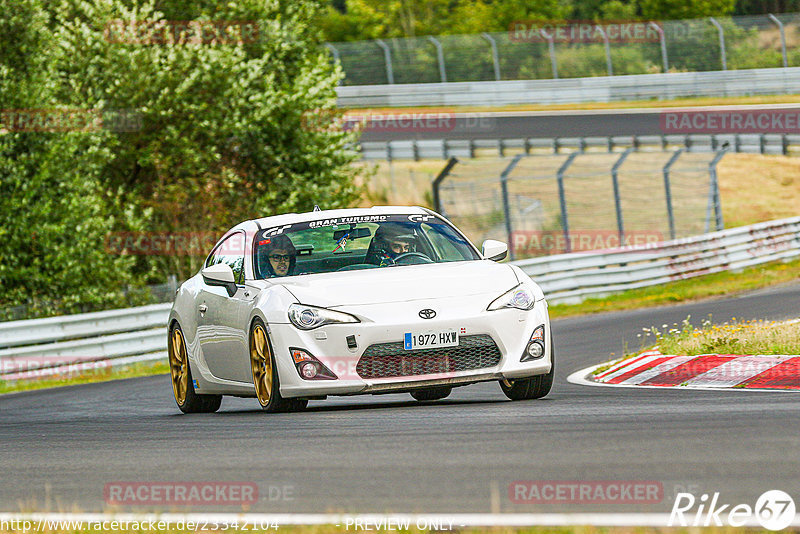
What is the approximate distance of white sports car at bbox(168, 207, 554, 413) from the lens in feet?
28.3

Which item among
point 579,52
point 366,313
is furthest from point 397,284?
point 579,52

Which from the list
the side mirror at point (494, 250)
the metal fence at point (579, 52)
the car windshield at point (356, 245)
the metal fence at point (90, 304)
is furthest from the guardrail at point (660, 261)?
the metal fence at point (579, 52)

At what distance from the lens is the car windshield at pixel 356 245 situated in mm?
9750

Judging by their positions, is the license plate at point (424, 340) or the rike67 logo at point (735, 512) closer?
the rike67 logo at point (735, 512)

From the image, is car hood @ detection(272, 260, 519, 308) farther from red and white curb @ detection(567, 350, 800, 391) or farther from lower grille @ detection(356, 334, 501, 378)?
red and white curb @ detection(567, 350, 800, 391)

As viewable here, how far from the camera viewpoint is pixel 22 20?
80.1 ft

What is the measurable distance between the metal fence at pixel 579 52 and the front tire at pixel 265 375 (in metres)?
39.3

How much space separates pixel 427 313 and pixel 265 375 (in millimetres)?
1346

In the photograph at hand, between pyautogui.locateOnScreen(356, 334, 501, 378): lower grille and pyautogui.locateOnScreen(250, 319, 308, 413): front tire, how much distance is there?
2.25 feet

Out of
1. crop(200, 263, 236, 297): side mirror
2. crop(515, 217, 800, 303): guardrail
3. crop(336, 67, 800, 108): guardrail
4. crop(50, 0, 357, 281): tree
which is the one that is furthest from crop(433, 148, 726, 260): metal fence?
crop(200, 263, 236, 297): side mirror

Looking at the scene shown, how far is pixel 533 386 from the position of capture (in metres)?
9.21

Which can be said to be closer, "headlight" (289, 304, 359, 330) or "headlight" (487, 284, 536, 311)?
"headlight" (289, 304, 359, 330)

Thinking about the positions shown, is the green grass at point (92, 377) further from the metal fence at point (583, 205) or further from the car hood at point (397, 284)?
the metal fence at point (583, 205)

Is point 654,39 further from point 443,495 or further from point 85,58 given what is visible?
point 443,495
